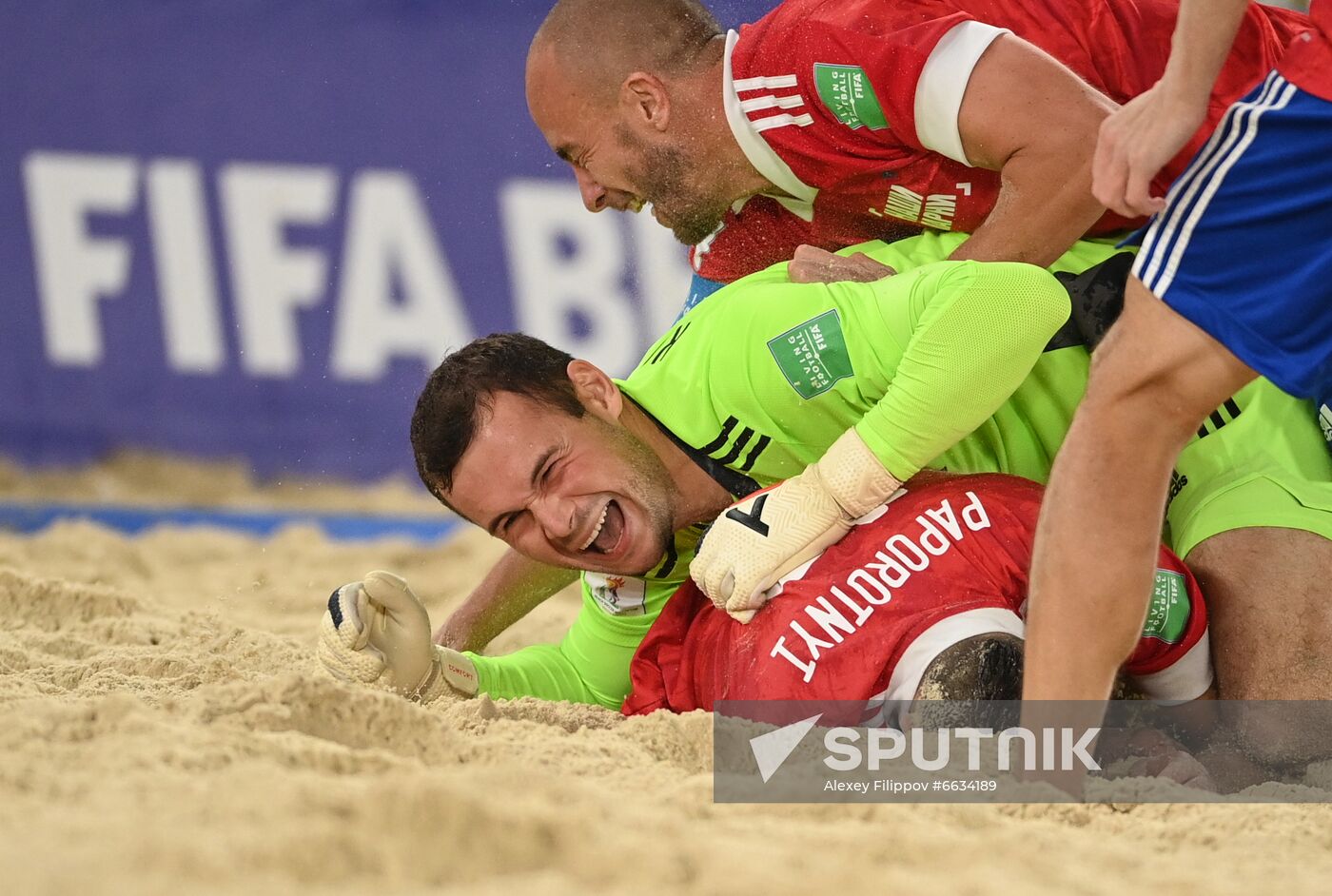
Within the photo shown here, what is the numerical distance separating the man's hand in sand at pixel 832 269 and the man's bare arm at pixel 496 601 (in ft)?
2.65

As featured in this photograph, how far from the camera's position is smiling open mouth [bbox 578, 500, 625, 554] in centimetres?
222

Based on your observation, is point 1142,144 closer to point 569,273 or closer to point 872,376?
point 872,376

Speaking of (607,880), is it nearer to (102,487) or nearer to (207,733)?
(207,733)

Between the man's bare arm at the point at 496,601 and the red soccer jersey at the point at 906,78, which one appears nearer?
the red soccer jersey at the point at 906,78

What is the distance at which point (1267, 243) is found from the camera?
148 cm

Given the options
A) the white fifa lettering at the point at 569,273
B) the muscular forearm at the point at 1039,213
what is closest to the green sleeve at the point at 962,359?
the muscular forearm at the point at 1039,213

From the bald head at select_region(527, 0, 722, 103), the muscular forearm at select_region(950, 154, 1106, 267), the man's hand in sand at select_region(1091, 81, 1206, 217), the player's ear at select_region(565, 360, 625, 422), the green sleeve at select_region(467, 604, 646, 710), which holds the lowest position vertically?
the green sleeve at select_region(467, 604, 646, 710)

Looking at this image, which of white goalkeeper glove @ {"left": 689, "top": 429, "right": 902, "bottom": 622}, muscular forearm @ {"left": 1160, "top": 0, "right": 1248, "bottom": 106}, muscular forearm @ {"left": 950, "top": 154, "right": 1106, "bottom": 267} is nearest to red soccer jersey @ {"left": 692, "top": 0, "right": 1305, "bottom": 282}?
muscular forearm @ {"left": 950, "top": 154, "right": 1106, "bottom": 267}

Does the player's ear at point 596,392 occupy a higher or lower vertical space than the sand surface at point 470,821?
higher

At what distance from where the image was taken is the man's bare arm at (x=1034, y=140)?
2.19 metres

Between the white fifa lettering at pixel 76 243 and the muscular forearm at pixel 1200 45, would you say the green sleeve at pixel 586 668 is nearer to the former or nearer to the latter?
the muscular forearm at pixel 1200 45

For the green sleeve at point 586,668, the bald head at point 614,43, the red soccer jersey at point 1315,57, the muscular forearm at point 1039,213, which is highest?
the bald head at point 614,43

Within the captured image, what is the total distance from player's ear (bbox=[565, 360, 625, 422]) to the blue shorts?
1004 mm

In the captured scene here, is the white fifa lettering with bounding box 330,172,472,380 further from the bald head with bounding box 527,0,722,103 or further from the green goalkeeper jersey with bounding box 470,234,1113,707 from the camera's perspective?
the green goalkeeper jersey with bounding box 470,234,1113,707
